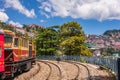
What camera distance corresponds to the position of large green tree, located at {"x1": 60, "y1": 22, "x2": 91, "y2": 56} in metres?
71.3

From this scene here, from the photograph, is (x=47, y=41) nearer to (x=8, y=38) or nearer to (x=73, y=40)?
(x=73, y=40)

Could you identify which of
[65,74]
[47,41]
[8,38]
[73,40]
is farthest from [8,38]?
[47,41]

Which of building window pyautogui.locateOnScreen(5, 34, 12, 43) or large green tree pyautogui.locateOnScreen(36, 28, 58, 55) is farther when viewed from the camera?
large green tree pyautogui.locateOnScreen(36, 28, 58, 55)

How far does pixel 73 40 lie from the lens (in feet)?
233

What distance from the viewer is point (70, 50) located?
73062mm

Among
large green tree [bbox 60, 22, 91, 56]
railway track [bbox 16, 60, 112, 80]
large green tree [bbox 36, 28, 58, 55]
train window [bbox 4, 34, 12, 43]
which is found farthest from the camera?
large green tree [bbox 36, 28, 58, 55]

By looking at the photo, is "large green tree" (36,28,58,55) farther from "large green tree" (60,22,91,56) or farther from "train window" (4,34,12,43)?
"train window" (4,34,12,43)

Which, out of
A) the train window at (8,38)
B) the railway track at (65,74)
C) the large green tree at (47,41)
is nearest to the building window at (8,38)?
the train window at (8,38)

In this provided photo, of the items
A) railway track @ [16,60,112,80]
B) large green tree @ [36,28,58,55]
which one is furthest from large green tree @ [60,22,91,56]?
railway track @ [16,60,112,80]

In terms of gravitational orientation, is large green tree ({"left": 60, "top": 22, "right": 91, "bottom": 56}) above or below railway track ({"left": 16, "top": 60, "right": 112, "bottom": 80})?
above

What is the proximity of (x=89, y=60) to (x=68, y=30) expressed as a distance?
2559 centimetres

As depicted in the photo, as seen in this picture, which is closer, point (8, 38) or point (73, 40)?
point (8, 38)

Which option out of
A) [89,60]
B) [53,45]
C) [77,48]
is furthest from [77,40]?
[89,60]

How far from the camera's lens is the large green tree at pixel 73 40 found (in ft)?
234
